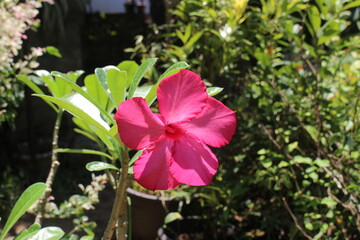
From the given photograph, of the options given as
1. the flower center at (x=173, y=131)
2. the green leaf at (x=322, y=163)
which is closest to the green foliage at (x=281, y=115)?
the green leaf at (x=322, y=163)

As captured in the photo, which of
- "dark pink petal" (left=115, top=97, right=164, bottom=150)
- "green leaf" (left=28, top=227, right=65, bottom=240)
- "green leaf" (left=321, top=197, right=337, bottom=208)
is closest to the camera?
"dark pink petal" (left=115, top=97, right=164, bottom=150)

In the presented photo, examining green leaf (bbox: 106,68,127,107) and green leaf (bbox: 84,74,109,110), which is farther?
green leaf (bbox: 84,74,109,110)

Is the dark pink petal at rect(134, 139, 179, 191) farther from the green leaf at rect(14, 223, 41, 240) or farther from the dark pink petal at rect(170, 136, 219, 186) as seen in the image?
the green leaf at rect(14, 223, 41, 240)

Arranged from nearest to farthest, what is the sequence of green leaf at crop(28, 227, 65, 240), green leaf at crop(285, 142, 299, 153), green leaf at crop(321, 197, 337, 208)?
green leaf at crop(28, 227, 65, 240) < green leaf at crop(321, 197, 337, 208) < green leaf at crop(285, 142, 299, 153)

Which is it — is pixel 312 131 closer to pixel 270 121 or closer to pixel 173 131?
pixel 270 121

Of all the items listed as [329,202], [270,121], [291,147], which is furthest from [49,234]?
[270,121]

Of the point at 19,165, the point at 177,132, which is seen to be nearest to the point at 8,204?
the point at 19,165

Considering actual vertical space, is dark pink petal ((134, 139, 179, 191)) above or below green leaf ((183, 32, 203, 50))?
above

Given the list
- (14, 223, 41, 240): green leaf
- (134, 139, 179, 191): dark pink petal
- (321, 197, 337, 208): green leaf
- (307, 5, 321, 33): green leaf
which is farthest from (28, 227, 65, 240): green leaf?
(307, 5, 321, 33): green leaf
